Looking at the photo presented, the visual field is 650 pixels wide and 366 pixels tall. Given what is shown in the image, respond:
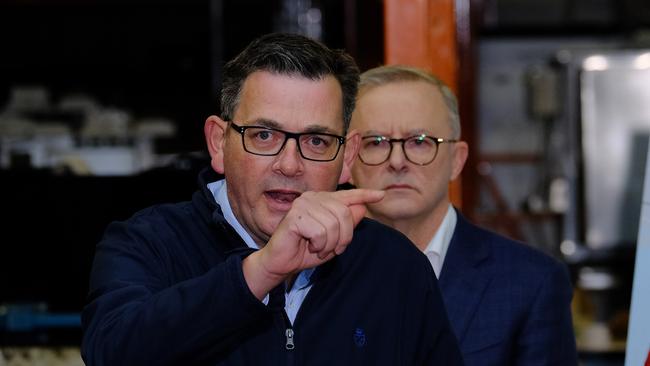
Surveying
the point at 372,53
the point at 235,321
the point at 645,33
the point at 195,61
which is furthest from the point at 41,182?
the point at 645,33

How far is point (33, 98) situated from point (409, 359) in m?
6.52

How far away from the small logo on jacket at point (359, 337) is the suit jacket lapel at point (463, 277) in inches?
23.1

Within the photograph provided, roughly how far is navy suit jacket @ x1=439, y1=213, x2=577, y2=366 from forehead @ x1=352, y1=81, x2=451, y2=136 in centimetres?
25

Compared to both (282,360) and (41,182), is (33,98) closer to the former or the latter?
(41,182)

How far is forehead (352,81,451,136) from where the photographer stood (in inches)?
84.7

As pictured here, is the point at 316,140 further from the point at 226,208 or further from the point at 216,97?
the point at 216,97

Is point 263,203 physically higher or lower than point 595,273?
higher

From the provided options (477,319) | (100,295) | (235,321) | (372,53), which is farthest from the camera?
(372,53)

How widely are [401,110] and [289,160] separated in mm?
805

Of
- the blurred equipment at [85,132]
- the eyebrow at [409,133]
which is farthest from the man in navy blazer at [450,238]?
the blurred equipment at [85,132]

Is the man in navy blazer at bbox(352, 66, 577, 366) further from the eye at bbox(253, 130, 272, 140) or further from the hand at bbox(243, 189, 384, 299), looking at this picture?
the hand at bbox(243, 189, 384, 299)

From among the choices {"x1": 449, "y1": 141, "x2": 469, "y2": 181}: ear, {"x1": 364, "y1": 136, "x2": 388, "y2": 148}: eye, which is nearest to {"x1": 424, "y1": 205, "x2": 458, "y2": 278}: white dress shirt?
{"x1": 449, "y1": 141, "x2": 469, "y2": 181}: ear

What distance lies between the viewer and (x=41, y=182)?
3332 millimetres

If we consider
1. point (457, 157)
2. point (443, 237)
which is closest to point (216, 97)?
point (457, 157)
